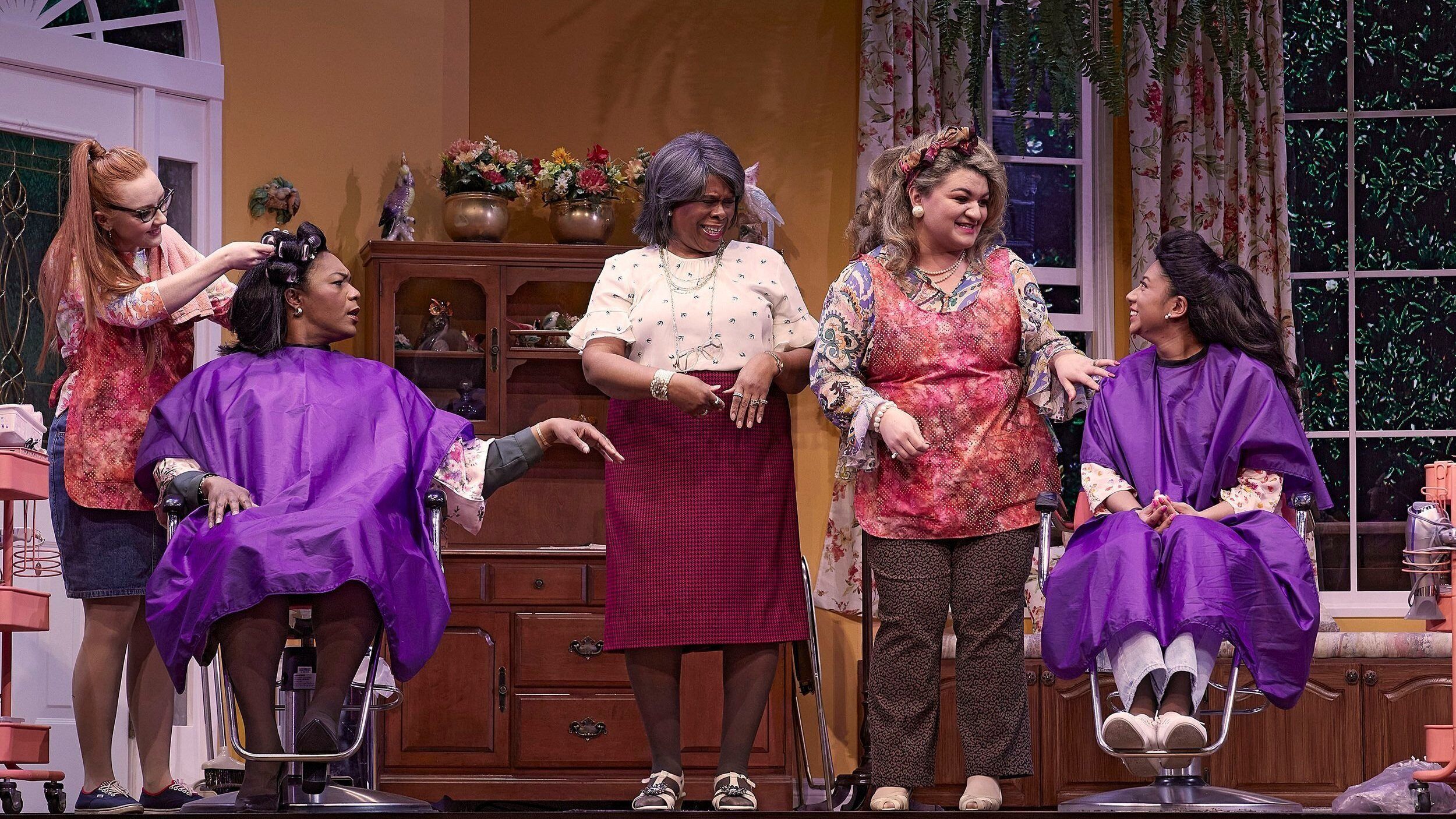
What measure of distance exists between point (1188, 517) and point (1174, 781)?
0.52 m

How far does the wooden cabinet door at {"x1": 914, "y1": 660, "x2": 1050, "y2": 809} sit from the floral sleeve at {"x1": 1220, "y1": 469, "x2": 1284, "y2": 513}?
5.10ft

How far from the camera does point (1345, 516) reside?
213 inches

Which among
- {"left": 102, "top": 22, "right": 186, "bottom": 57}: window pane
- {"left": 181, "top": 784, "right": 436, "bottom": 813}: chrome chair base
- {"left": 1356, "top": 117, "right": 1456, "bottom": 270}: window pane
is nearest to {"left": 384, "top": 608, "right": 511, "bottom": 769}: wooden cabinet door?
{"left": 181, "top": 784, "right": 436, "bottom": 813}: chrome chair base

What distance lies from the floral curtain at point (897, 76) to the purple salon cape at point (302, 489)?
243 centimetres

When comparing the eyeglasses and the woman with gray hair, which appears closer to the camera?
the woman with gray hair

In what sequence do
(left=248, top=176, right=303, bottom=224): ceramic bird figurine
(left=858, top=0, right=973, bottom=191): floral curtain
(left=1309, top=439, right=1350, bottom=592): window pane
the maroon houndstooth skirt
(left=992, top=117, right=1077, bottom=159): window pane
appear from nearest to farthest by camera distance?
the maroon houndstooth skirt, (left=248, top=176, right=303, bottom=224): ceramic bird figurine, (left=858, top=0, right=973, bottom=191): floral curtain, (left=1309, top=439, right=1350, bottom=592): window pane, (left=992, top=117, right=1077, bottom=159): window pane

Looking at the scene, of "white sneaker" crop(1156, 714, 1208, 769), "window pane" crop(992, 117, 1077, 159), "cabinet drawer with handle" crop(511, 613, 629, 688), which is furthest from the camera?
"window pane" crop(992, 117, 1077, 159)

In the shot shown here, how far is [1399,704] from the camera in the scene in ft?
14.8

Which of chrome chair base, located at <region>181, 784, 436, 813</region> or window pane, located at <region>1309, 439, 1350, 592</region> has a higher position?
window pane, located at <region>1309, 439, 1350, 592</region>

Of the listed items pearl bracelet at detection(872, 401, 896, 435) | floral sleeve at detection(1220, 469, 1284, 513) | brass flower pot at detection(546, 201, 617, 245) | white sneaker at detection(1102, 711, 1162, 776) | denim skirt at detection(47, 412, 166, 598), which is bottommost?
white sneaker at detection(1102, 711, 1162, 776)

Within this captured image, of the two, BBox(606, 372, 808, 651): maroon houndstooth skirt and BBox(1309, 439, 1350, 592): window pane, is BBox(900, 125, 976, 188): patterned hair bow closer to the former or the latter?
BBox(606, 372, 808, 651): maroon houndstooth skirt

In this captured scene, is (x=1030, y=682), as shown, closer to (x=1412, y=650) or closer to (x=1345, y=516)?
(x=1412, y=650)

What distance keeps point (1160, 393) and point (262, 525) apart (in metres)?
1.89

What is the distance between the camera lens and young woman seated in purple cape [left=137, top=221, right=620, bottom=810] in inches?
109
